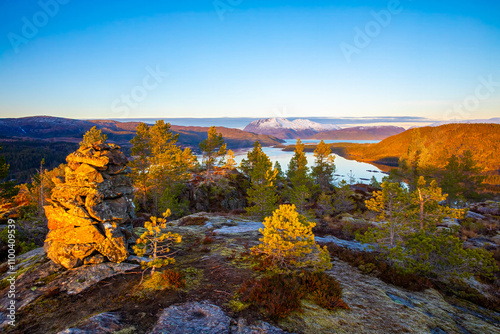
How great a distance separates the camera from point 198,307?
19.4 feet

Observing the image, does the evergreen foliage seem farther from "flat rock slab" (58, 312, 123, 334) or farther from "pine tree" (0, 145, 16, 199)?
"pine tree" (0, 145, 16, 199)

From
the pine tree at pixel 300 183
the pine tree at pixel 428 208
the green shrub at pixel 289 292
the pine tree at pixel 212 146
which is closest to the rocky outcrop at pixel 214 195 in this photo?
the pine tree at pixel 212 146

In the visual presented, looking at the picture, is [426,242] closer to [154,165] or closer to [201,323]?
[201,323]

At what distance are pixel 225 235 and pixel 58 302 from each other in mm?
8218

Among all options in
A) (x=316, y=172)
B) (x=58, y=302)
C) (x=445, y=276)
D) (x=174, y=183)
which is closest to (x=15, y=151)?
(x=174, y=183)

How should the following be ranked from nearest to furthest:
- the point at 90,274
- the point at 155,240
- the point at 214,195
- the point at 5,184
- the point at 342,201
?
the point at 155,240 → the point at 90,274 → the point at 5,184 → the point at 342,201 → the point at 214,195

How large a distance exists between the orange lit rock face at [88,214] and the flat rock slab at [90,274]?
28cm

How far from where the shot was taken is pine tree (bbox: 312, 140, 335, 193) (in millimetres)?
50219

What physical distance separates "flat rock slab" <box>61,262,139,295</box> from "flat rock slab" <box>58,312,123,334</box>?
226 centimetres

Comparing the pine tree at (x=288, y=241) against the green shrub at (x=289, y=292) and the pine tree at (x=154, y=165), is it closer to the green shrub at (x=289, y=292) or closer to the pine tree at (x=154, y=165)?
the green shrub at (x=289, y=292)

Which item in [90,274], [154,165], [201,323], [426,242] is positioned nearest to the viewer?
[201,323]

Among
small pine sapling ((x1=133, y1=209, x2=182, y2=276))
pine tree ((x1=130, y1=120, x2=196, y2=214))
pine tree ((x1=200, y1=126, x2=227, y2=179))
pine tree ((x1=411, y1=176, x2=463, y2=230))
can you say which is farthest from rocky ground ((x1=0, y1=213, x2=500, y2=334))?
pine tree ((x1=200, y1=126, x2=227, y2=179))

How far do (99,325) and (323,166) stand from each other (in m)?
50.8

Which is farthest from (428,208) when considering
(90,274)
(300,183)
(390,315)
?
(300,183)
